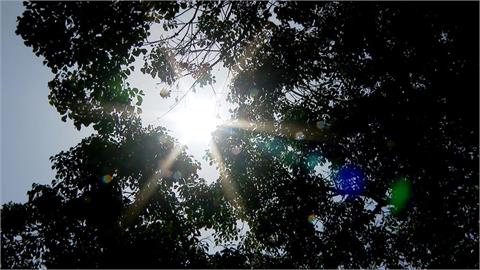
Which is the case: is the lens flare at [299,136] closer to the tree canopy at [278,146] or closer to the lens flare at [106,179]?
the tree canopy at [278,146]

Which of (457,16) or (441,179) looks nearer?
(457,16)

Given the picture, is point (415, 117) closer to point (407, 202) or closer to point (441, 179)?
point (441, 179)

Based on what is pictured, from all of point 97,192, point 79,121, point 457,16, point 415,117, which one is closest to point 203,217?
point 97,192

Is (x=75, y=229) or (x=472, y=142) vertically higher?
(x=472, y=142)

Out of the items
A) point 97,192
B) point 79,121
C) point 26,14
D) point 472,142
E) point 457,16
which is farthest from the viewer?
point 97,192

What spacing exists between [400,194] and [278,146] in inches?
159

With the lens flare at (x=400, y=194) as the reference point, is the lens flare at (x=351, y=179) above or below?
above

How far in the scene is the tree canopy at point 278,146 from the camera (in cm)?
707

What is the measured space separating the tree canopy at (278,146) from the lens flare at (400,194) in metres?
0.07

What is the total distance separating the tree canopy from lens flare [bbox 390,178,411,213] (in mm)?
69

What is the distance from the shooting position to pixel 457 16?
22.0 ft

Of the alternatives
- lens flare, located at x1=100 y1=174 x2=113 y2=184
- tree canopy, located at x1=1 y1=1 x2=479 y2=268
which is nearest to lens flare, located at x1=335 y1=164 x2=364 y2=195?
tree canopy, located at x1=1 y1=1 x2=479 y2=268

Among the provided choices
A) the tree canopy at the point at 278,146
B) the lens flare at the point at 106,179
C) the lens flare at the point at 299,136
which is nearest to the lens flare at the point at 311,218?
the tree canopy at the point at 278,146

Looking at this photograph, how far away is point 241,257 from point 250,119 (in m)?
4.56
